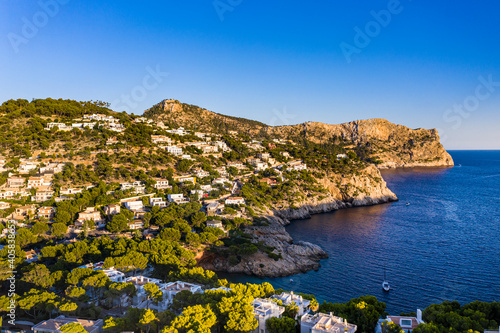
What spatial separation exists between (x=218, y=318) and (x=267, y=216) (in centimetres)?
3256

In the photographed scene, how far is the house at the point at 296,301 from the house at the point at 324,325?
5.92 ft

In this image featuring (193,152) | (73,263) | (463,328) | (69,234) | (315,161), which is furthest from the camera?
(315,161)

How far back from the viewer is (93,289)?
897 inches

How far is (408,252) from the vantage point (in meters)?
37.8

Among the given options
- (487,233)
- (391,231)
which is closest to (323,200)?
(391,231)

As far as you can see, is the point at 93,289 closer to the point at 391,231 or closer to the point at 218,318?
the point at 218,318

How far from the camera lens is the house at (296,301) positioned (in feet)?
63.3

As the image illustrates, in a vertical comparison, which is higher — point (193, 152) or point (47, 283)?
point (193, 152)

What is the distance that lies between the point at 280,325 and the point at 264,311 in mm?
1281

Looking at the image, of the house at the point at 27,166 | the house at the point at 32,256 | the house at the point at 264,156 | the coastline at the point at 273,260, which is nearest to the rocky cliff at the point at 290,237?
the coastline at the point at 273,260

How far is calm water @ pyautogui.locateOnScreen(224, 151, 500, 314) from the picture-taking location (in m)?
27.7

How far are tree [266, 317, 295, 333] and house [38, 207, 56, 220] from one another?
1361 inches

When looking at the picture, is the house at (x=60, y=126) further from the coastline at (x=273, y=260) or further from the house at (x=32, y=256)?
the coastline at (x=273, y=260)

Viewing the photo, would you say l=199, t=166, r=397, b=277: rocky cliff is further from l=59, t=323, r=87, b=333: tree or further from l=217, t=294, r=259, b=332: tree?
l=59, t=323, r=87, b=333: tree
